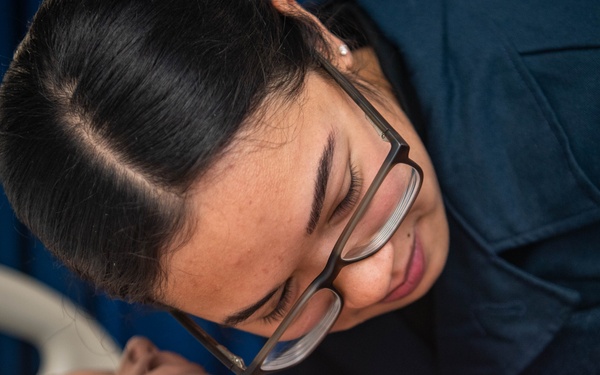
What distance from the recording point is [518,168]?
2.88ft

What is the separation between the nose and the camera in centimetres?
72

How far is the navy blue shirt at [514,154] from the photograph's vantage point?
87 cm

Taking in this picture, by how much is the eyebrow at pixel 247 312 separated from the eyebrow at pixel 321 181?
3.5 inches

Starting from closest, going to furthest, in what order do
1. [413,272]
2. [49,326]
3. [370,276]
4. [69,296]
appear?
1. [370,276]
2. [413,272]
3. [49,326]
4. [69,296]

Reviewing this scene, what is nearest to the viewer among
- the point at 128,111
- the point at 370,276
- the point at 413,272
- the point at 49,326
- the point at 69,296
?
the point at 128,111

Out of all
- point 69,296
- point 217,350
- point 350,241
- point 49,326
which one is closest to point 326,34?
point 350,241

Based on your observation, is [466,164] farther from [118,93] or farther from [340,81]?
[118,93]

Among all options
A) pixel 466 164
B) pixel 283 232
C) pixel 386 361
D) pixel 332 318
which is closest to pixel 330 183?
pixel 283 232

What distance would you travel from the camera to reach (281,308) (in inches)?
29.8

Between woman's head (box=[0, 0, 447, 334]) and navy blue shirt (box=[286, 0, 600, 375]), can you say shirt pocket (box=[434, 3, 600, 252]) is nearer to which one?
navy blue shirt (box=[286, 0, 600, 375])

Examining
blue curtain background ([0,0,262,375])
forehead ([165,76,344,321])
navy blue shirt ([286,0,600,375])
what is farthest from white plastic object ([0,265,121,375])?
navy blue shirt ([286,0,600,375])

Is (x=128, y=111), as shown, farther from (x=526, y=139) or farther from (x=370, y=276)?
(x=526, y=139)

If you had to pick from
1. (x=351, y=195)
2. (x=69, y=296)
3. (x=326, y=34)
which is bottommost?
(x=69, y=296)

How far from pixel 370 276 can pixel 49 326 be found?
635 mm
